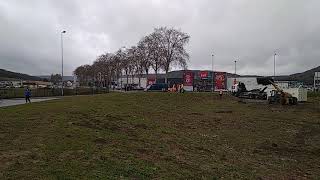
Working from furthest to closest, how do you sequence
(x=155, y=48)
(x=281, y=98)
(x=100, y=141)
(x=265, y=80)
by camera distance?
(x=155, y=48), (x=265, y=80), (x=281, y=98), (x=100, y=141)

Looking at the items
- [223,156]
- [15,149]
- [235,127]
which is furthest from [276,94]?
[15,149]

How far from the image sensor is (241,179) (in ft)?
40.7

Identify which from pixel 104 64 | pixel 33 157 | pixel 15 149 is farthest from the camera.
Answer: pixel 104 64

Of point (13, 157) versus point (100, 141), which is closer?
point (13, 157)

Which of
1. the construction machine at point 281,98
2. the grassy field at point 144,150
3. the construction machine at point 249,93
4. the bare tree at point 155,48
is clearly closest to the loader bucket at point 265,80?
the construction machine at point 281,98

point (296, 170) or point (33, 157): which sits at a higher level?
point (33, 157)

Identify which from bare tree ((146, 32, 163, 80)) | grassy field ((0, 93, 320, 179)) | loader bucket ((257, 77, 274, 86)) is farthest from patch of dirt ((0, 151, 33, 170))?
bare tree ((146, 32, 163, 80))

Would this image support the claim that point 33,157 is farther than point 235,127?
No

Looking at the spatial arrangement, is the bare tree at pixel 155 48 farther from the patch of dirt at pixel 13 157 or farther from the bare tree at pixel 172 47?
the patch of dirt at pixel 13 157

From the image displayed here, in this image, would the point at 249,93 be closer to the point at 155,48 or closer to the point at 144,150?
the point at 155,48

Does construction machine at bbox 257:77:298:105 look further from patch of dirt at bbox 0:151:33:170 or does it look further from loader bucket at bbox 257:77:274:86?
patch of dirt at bbox 0:151:33:170

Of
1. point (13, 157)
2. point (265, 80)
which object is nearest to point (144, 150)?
point (13, 157)

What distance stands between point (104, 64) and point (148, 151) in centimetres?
10891

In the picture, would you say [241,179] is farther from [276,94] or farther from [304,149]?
[276,94]
